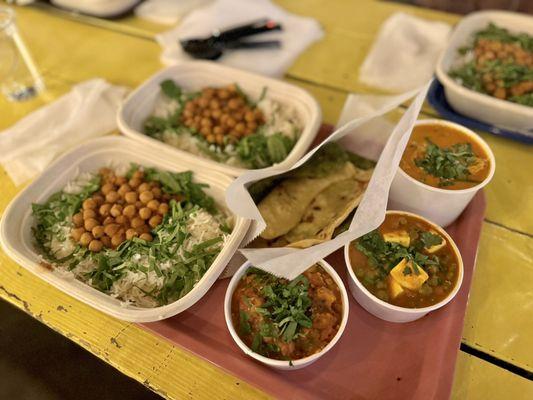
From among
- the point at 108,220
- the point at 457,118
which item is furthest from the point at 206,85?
the point at 457,118

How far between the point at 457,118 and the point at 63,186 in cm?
182

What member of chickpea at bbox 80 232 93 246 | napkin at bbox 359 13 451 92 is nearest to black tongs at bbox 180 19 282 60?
napkin at bbox 359 13 451 92

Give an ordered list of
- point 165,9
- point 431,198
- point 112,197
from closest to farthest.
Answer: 1. point 431,198
2. point 112,197
3. point 165,9

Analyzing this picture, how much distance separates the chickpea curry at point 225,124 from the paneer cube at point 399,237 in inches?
25.5

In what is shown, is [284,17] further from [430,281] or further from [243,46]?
[430,281]

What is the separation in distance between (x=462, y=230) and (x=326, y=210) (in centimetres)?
52

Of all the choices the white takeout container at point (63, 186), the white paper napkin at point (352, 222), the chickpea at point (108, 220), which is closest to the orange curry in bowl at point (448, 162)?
the white paper napkin at point (352, 222)

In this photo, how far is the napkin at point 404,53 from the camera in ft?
7.47

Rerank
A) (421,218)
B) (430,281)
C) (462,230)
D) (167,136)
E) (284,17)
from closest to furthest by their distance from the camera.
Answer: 1. (430,281)
2. (421,218)
3. (462,230)
4. (167,136)
5. (284,17)

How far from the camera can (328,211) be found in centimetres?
167

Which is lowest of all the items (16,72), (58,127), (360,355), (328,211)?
(360,355)

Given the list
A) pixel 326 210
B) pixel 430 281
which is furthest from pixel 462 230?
pixel 326 210

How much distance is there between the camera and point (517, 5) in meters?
3.29

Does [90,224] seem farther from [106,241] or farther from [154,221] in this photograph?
[154,221]
